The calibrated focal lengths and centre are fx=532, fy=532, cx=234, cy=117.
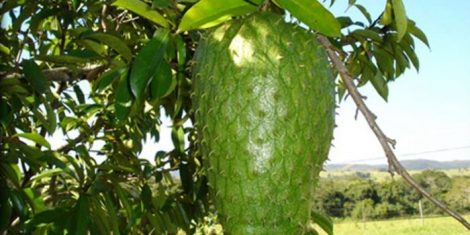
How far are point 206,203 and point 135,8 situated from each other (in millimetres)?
1204

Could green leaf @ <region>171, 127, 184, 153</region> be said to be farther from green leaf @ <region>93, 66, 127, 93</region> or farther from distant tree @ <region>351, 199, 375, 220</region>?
distant tree @ <region>351, 199, 375, 220</region>

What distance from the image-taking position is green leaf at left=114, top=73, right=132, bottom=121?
41.9 inches

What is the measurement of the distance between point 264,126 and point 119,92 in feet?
1.48

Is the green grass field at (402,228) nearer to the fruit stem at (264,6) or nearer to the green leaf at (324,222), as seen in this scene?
the green leaf at (324,222)

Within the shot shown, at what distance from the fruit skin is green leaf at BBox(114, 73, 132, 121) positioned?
33 centimetres

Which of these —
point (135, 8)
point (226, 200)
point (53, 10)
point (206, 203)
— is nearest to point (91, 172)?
point (206, 203)

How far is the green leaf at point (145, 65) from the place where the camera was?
3.01 ft

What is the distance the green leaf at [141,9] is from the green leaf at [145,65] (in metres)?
0.08

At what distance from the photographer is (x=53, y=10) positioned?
188 centimetres

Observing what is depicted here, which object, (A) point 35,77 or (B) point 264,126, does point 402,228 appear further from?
(B) point 264,126

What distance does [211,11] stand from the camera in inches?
30.1

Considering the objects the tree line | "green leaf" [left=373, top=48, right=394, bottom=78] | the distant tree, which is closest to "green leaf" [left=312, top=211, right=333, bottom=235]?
"green leaf" [left=373, top=48, right=394, bottom=78]

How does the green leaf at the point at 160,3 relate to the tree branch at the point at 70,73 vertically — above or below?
below

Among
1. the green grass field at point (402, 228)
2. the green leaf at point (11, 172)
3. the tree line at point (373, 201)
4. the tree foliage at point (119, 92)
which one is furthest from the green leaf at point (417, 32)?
the tree line at point (373, 201)
